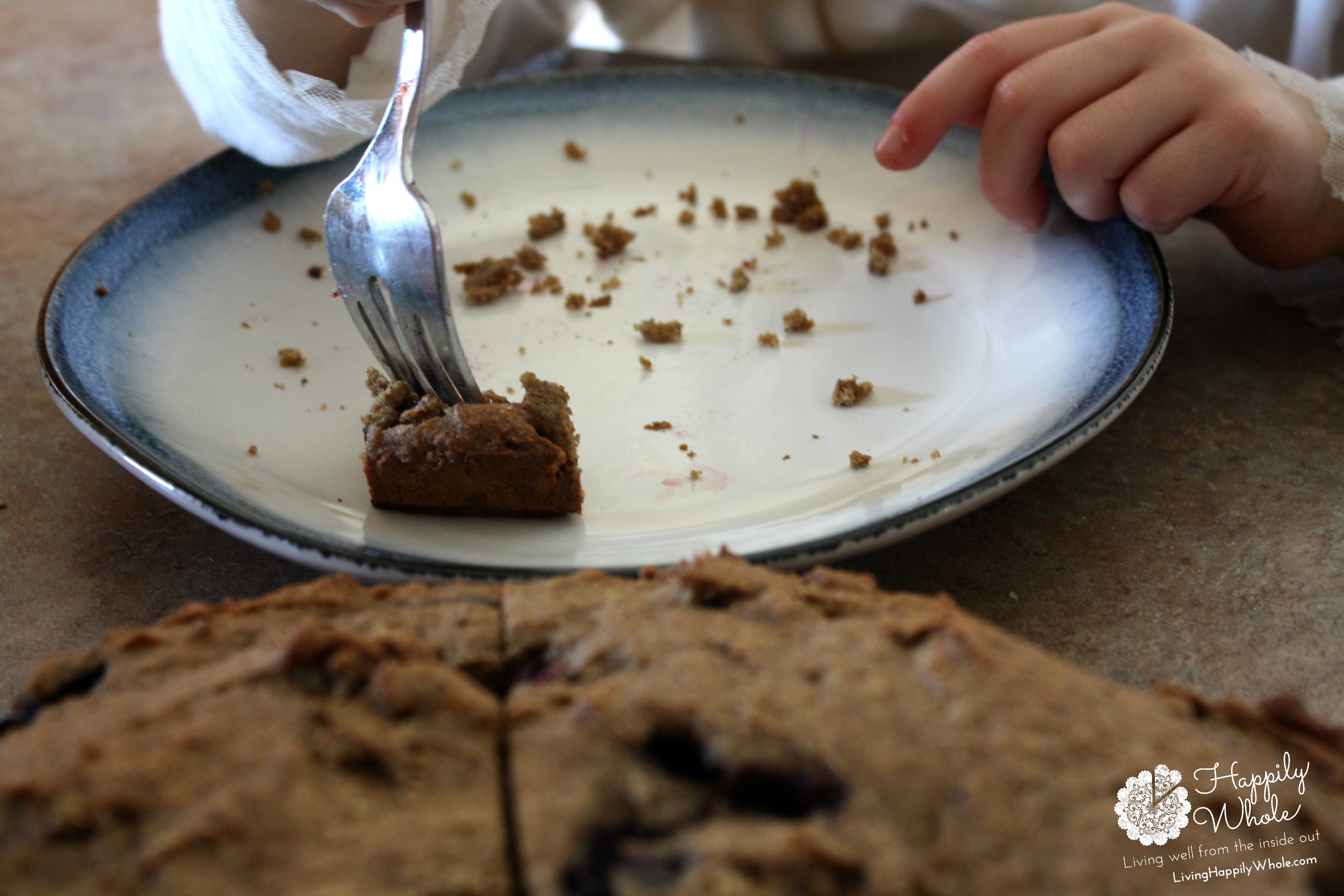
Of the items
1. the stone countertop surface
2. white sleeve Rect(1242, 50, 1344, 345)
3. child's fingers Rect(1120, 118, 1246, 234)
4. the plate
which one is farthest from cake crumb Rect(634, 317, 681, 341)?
white sleeve Rect(1242, 50, 1344, 345)

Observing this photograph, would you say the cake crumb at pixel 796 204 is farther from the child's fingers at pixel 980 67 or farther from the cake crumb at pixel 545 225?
the cake crumb at pixel 545 225

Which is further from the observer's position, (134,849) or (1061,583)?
(1061,583)

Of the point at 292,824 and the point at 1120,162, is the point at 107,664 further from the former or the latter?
the point at 1120,162

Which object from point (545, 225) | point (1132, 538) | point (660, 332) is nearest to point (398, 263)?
point (660, 332)

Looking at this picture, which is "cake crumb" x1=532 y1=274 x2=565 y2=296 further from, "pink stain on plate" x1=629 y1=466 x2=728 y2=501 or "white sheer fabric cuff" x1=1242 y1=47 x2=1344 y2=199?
"white sheer fabric cuff" x1=1242 y1=47 x2=1344 y2=199

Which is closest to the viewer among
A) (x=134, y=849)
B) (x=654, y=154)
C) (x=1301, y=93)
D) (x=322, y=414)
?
(x=134, y=849)

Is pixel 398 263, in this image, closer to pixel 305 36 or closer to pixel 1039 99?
pixel 305 36

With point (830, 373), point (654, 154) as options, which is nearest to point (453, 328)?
point (830, 373)
